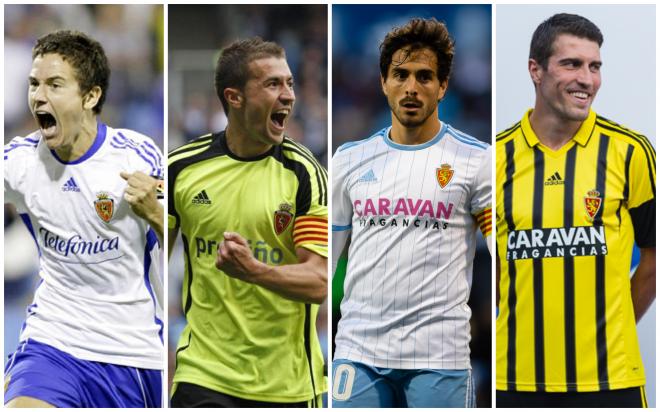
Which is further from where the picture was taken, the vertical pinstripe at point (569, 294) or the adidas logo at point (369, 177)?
the adidas logo at point (369, 177)

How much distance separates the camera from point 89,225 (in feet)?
16.1

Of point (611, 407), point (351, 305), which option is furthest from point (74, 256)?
point (611, 407)

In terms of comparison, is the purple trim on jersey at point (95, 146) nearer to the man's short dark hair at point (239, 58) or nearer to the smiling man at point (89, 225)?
the smiling man at point (89, 225)

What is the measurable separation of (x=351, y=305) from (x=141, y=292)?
1.16 m

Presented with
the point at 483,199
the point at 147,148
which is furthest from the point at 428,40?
the point at 147,148

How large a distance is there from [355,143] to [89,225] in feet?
4.99

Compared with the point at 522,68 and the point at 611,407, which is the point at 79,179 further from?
the point at 611,407

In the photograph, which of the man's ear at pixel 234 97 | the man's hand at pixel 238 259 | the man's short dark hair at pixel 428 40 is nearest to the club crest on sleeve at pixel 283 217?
the man's hand at pixel 238 259

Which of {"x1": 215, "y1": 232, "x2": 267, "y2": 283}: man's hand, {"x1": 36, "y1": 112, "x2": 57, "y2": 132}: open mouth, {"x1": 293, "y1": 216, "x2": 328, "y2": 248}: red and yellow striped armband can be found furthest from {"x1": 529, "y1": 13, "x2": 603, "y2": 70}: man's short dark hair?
{"x1": 36, "y1": 112, "x2": 57, "y2": 132}: open mouth

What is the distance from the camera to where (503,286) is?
4965 millimetres

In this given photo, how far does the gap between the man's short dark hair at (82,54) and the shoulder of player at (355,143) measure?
52.8 inches

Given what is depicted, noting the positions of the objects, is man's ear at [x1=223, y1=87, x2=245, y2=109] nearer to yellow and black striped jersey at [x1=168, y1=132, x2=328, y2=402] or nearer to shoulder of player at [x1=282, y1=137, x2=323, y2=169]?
yellow and black striped jersey at [x1=168, y1=132, x2=328, y2=402]

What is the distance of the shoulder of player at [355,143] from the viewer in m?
5.02

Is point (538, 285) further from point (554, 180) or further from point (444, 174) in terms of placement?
point (444, 174)
